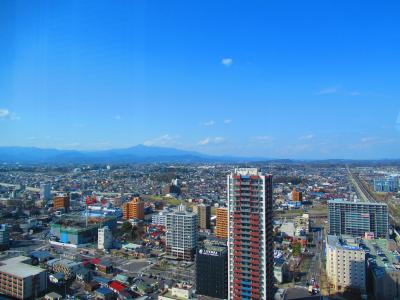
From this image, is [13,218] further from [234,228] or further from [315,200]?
[315,200]

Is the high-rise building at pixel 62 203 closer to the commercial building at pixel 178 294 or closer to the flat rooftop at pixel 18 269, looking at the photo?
the flat rooftop at pixel 18 269

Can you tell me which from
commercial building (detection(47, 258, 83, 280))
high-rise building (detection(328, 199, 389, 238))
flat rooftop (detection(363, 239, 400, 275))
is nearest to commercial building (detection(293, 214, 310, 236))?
high-rise building (detection(328, 199, 389, 238))

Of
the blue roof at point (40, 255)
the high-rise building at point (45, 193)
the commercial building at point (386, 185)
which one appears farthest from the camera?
the commercial building at point (386, 185)

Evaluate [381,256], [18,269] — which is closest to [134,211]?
[18,269]

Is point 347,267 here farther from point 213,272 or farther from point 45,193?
point 45,193

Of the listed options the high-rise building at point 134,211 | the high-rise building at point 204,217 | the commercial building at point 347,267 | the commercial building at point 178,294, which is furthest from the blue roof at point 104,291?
the high-rise building at point 134,211

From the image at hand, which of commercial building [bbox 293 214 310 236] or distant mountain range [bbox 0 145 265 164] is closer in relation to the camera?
commercial building [bbox 293 214 310 236]

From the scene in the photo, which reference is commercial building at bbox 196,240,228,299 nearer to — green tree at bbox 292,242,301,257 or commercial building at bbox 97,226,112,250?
green tree at bbox 292,242,301,257
